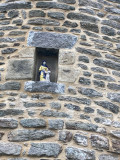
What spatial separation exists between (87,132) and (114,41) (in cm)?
155

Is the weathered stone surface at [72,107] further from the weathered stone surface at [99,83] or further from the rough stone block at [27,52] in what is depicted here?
the rough stone block at [27,52]

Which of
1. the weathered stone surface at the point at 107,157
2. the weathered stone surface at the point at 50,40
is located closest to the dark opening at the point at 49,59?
the weathered stone surface at the point at 50,40

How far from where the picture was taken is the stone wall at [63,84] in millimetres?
4070

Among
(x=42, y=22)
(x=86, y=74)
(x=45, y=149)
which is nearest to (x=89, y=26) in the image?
(x=42, y=22)

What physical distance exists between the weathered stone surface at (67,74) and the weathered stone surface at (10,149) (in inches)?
40.1

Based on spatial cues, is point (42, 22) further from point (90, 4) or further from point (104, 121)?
point (104, 121)

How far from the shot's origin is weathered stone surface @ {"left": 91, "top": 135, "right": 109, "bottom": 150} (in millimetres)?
4129

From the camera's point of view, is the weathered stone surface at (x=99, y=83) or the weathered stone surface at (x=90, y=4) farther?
the weathered stone surface at (x=90, y=4)

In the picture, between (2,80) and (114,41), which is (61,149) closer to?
(2,80)

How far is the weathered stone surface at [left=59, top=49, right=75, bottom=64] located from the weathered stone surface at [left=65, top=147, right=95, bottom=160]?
1.20m

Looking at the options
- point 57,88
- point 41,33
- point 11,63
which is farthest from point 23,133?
point 41,33

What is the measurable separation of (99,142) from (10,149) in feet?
3.16

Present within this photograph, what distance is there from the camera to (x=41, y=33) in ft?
16.1

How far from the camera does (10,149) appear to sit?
3982 millimetres
